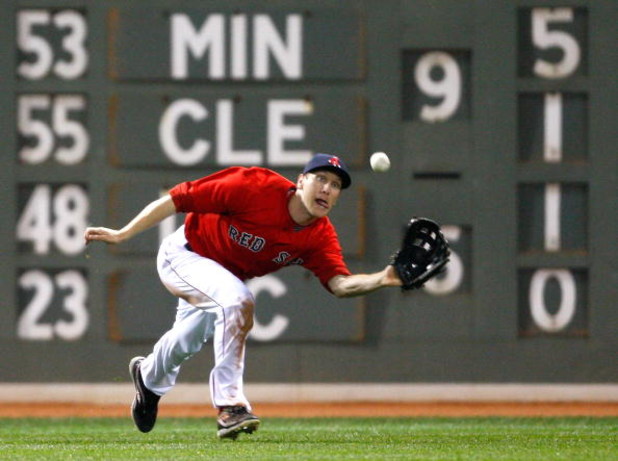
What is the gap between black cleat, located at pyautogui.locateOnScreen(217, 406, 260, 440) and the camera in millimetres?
6047

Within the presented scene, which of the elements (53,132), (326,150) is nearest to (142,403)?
(326,150)

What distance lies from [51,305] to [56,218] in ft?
2.09

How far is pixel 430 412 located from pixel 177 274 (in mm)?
3745

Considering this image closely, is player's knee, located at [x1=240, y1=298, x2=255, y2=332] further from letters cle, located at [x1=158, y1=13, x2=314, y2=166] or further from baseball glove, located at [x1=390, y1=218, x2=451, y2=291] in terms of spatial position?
letters cle, located at [x1=158, y1=13, x2=314, y2=166]

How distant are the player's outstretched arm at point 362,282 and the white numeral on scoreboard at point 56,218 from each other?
3781 mm

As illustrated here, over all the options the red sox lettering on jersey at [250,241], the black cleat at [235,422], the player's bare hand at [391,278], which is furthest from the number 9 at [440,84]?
the black cleat at [235,422]

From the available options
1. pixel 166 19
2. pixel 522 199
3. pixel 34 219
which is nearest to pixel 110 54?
pixel 166 19

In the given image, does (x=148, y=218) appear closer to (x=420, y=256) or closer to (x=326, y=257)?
(x=326, y=257)

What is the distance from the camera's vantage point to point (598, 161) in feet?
32.8

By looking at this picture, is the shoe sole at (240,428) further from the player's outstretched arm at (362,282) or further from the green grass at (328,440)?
the player's outstretched arm at (362,282)

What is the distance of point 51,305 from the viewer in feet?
32.9

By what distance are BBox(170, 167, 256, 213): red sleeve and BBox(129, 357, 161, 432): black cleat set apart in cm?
108

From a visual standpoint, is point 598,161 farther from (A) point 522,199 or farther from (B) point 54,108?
(B) point 54,108

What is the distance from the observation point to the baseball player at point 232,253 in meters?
6.21
